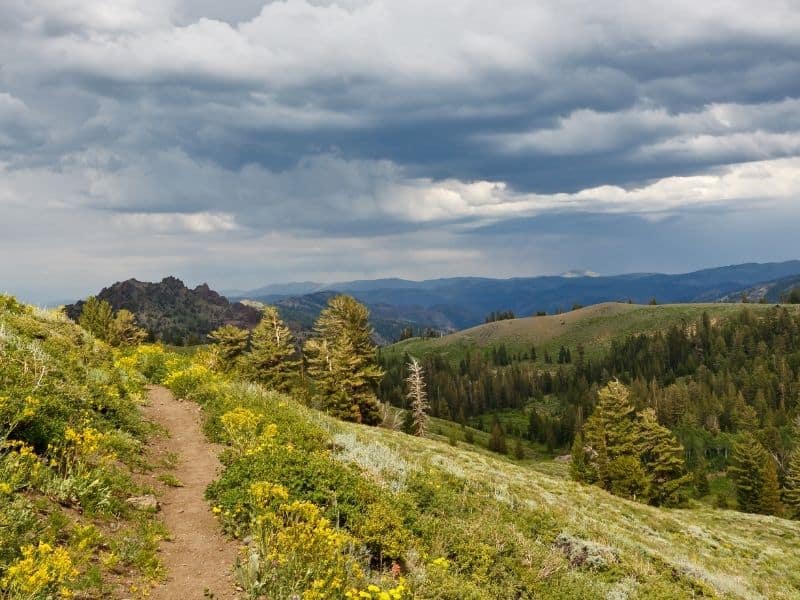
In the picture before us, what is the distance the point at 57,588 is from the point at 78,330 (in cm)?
2106

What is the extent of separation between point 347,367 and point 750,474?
80628 millimetres

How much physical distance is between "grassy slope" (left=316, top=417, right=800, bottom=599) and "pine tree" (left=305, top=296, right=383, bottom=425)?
2090 cm

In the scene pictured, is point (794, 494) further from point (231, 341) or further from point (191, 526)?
point (191, 526)

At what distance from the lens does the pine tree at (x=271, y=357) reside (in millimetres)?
54669

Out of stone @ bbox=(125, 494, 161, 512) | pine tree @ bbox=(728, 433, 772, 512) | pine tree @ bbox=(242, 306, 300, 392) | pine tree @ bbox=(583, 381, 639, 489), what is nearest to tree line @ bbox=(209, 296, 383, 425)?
pine tree @ bbox=(242, 306, 300, 392)

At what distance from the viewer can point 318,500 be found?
988 centimetres

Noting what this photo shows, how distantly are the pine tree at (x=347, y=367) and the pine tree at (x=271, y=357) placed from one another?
9.87 feet

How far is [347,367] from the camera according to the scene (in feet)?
175

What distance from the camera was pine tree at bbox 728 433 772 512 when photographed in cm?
8575

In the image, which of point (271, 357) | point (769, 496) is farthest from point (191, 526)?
point (769, 496)

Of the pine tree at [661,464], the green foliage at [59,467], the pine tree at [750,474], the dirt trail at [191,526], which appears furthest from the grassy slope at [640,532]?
the pine tree at [750,474]

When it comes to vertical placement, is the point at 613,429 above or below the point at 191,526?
below

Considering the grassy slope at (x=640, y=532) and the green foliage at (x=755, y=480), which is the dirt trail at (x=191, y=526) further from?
the green foliage at (x=755, y=480)

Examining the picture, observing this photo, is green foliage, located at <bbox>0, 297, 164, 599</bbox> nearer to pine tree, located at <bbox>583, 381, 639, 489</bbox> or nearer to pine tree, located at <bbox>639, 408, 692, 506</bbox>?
pine tree, located at <bbox>583, 381, 639, 489</bbox>
